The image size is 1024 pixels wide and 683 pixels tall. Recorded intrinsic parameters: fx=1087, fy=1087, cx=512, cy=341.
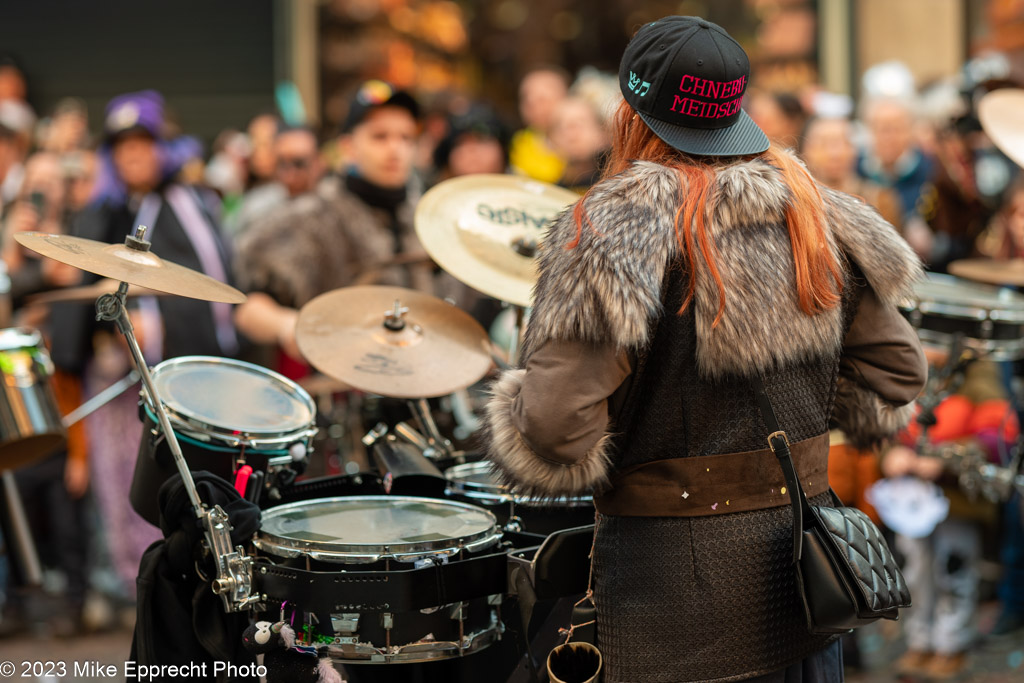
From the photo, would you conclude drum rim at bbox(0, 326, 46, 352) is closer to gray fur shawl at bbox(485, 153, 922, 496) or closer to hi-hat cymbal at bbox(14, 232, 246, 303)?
hi-hat cymbal at bbox(14, 232, 246, 303)

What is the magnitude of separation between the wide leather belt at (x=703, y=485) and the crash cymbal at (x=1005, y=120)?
2.07m

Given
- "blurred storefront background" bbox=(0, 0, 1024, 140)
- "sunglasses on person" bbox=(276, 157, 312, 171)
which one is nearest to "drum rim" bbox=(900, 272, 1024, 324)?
"sunglasses on person" bbox=(276, 157, 312, 171)

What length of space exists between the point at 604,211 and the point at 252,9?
10.3 m

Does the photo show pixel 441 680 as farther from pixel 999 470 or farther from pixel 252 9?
pixel 252 9

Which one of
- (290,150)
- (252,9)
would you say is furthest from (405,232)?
(252,9)

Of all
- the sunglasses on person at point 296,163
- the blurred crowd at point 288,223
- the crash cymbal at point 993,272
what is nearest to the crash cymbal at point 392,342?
the blurred crowd at point 288,223

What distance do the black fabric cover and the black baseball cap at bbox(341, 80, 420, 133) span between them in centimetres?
228

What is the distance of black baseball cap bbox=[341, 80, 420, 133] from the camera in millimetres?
→ 4520

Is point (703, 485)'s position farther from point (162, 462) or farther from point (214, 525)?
point (162, 462)

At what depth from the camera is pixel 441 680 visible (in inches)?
112

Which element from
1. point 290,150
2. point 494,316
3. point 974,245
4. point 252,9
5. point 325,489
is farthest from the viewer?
point 252,9

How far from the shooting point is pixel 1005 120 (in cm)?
384

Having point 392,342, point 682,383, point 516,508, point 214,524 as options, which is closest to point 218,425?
point 214,524

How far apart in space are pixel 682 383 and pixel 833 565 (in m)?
0.44
